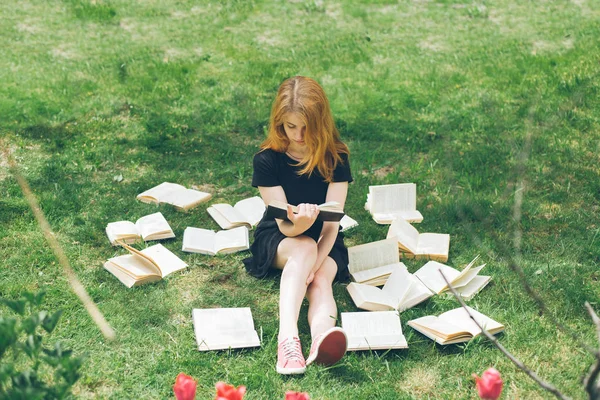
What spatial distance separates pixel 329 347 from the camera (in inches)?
132

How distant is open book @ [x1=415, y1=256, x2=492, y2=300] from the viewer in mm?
4035

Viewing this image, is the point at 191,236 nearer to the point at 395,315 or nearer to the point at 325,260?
the point at 325,260

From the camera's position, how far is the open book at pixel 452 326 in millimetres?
3580

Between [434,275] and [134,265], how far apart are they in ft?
5.56

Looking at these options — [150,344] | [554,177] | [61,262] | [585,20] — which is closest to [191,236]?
[61,262]

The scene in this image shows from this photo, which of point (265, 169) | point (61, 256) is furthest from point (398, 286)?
point (61, 256)

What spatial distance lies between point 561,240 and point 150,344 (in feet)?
8.44

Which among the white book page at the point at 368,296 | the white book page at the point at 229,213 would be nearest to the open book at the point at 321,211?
the white book page at the point at 368,296

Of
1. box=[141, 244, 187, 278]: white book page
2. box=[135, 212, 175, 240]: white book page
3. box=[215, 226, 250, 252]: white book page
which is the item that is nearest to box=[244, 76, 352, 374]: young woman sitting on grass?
box=[215, 226, 250, 252]: white book page

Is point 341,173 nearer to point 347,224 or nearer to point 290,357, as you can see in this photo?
point 347,224

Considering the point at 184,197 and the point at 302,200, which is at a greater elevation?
the point at 302,200

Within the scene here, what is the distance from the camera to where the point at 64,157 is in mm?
5598

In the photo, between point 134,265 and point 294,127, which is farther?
point 134,265

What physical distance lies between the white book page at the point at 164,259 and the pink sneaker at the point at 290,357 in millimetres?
1052
